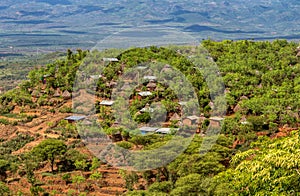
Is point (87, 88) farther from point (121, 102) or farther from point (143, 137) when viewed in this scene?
point (143, 137)

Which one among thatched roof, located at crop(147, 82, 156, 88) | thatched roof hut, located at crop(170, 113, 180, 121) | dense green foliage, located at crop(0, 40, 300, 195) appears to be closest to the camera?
dense green foliage, located at crop(0, 40, 300, 195)

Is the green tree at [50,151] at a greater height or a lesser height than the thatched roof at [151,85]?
lesser

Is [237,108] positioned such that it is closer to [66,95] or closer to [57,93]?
[66,95]

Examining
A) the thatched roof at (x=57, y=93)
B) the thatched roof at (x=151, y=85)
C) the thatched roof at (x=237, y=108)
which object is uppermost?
the thatched roof at (x=151, y=85)

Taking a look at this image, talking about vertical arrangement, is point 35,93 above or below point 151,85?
below

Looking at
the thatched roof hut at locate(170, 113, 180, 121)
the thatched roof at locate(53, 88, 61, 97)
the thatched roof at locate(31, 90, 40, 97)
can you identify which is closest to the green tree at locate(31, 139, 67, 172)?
the thatched roof hut at locate(170, 113, 180, 121)

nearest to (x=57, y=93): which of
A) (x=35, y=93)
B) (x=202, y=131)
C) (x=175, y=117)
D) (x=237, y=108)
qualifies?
(x=35, y=93)

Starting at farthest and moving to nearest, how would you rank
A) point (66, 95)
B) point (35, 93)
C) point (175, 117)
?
point (35, 93), point (66, 95), point (175, 117)

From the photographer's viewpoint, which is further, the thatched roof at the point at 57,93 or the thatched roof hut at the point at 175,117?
the thatched roof at the point at 57,93

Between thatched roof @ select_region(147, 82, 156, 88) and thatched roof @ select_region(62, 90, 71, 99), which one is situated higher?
thatched roof @ select_region(147, 82, 156, 88)

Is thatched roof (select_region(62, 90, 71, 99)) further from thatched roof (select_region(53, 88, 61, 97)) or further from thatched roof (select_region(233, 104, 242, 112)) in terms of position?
thatched roof (select_region(233, 104, 242, 112))

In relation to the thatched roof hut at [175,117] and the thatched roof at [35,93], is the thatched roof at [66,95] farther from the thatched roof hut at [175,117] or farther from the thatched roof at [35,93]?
the thatched roof hut at [175,117]

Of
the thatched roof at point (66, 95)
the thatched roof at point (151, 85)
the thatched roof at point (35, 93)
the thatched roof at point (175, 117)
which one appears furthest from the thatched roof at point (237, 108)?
the thatched roof at point (35, 93)
